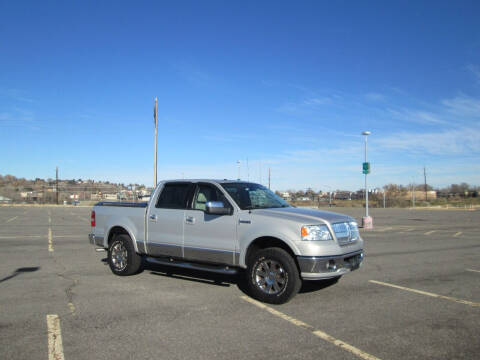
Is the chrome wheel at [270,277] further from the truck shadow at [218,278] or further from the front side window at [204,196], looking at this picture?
the front side window at [204,196]

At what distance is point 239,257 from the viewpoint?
6.49 meters

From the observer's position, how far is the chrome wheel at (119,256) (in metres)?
8.19

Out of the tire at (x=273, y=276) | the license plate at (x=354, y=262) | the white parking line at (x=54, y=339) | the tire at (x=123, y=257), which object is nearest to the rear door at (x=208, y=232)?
the tire at (x=273, y=276)

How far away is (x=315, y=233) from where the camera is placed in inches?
235

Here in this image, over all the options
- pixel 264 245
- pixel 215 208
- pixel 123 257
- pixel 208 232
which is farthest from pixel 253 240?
pixel 123 257

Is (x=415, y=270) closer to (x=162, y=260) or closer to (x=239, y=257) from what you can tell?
(x=239, y=257)

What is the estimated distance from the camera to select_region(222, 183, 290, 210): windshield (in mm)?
7027

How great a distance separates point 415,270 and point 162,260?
18.6 feet

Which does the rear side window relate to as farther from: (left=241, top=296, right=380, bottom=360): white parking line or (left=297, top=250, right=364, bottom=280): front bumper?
(left=297, top=250, right=364, bottom=280): front bumper

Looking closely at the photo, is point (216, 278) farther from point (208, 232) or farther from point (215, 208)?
point (215, 208)

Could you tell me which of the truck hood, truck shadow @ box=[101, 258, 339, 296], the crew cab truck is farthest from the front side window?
truck shadow @ box=[101, 258, 339, 296]

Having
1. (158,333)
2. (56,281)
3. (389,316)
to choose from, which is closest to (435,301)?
(389,316)

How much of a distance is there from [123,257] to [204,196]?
7.59ft

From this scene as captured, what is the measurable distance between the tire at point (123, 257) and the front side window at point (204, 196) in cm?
179
